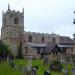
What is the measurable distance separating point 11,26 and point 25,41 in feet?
19.6

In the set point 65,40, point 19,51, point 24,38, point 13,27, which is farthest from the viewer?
point 65,40

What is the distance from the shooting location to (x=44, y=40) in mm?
91000

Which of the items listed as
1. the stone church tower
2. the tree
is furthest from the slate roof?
the stone church tower

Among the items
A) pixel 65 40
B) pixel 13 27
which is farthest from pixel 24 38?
pixel 65 40

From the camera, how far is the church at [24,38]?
87.2 m

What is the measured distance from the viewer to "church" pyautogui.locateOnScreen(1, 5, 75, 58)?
3433 inches

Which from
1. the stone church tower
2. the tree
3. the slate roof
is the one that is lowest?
the tree

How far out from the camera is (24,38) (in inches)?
3469

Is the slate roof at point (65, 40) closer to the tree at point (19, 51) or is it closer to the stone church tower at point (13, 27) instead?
the tree at point (19, 51)

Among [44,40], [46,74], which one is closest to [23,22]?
[44,40]

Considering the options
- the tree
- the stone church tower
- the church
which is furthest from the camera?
the stone church tower

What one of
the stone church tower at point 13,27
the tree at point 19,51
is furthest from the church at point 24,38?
the tree at point 19,51

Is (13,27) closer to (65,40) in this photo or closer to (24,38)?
(24,38)

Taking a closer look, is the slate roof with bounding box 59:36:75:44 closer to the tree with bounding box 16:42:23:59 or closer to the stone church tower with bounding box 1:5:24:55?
the tree with bounding box 16:42:23:59
